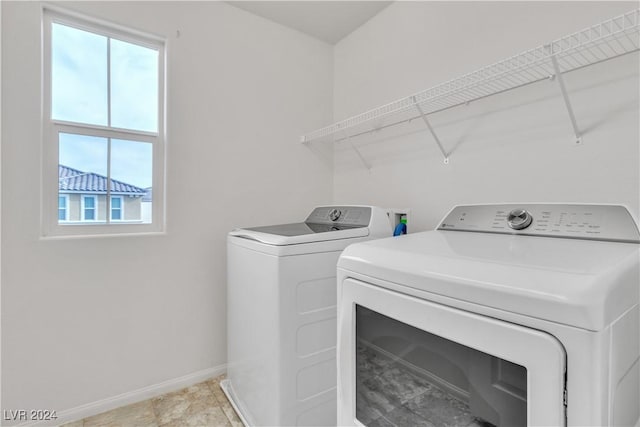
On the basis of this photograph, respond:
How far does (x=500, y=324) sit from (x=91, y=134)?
6.99ft

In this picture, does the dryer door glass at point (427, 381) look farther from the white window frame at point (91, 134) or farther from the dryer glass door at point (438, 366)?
the white window frame at point (91, 134)

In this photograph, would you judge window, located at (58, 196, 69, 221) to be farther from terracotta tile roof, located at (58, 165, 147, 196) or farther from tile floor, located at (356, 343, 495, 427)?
tile floor, located at (356, 343, 495, 427)

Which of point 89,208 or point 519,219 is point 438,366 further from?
point 89,208

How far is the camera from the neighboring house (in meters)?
1.66

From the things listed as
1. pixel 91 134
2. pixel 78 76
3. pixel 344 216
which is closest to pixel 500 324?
pixel 344 216

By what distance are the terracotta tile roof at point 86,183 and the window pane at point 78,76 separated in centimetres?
30

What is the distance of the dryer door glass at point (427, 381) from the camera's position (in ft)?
2.25

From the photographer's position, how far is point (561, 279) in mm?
575

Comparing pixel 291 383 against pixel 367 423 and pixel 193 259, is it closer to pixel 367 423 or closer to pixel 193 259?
pixel 367 423

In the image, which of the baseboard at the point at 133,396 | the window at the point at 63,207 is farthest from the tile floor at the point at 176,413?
the window at the point at 63,207

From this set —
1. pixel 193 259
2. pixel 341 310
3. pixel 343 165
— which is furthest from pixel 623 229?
pixel 193 259

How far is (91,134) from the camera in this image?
1.74 meters

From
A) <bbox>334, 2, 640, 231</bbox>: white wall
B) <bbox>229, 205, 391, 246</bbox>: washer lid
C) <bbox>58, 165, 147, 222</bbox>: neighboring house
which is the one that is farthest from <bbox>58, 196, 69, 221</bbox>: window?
<bbox>334, 2, 640, 231</bbox>: white wall

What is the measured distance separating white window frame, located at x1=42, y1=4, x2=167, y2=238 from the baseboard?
942 mm
